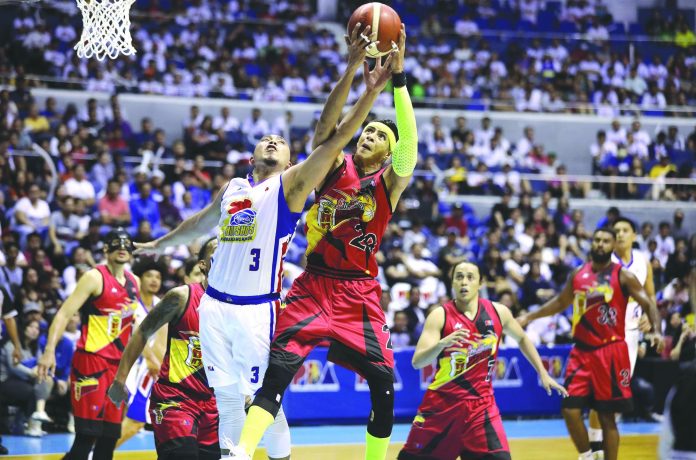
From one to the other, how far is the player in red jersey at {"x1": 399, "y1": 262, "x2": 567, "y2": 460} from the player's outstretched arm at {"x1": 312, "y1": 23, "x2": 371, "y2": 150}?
7.20 ft

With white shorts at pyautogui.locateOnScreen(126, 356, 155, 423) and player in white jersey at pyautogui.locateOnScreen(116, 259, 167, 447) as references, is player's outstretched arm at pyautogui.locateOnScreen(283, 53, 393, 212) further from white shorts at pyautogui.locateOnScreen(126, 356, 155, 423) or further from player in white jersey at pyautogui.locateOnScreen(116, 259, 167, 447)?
white shorts at pyautogui.locateOnScreen(126, 356, 155, 423)

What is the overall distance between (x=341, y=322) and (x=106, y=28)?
145 inches

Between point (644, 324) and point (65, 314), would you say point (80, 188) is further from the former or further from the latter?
point (644, 324)

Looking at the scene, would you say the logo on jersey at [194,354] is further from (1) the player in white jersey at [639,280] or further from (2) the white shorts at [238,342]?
Result: (1) the player in white jersey at [639,280]

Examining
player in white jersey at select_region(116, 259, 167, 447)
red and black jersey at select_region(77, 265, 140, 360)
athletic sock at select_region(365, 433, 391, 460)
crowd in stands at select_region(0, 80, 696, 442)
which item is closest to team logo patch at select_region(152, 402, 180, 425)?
player in white jersey at select_region(116, 259, 167, 447)

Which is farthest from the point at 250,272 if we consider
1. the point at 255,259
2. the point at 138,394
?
the point at 138,394

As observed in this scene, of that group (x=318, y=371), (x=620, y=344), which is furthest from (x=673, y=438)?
(x=318, y=371)

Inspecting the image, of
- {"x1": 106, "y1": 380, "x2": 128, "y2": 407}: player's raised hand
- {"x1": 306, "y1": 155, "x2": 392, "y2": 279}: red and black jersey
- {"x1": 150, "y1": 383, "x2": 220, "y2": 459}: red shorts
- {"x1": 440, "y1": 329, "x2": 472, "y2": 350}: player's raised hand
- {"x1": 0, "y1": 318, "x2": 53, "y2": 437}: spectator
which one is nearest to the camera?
Result: {"x1": 306, "y1": 155, "x2": 392, "y2": 279}: red and black jersey

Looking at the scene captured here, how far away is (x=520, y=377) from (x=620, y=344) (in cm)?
520

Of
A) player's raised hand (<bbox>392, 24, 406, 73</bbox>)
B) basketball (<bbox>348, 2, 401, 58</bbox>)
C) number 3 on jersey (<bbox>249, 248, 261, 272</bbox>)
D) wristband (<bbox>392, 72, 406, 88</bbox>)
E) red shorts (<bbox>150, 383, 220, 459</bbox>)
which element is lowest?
red shorts (<bbox>150, 383, 220, 459</bbox>)

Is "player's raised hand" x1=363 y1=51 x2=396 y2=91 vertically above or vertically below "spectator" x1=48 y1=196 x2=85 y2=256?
above

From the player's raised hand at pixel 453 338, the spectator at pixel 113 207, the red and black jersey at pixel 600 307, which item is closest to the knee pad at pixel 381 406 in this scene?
the player's raised hand at pixel 453 338

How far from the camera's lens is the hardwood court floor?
1151 centimetres

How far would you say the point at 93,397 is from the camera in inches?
352
